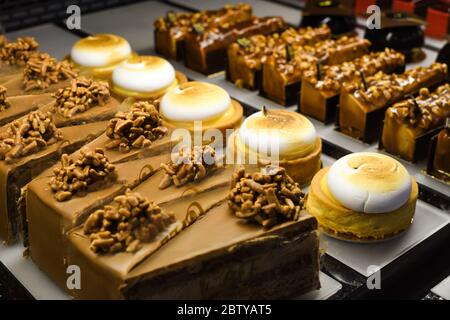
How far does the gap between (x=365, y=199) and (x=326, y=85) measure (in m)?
1.33

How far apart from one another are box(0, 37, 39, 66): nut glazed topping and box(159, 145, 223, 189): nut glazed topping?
5.56 ft

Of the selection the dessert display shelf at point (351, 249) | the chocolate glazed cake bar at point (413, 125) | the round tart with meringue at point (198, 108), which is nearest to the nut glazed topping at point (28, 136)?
the dessert display shelf at point (351, 249)

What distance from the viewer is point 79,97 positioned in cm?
361

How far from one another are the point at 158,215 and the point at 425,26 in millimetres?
3798

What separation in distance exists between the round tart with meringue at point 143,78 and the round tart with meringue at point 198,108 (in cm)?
31

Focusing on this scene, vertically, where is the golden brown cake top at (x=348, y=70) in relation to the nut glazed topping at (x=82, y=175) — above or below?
below

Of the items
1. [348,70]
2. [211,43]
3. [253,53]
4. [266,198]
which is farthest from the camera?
[211,43]

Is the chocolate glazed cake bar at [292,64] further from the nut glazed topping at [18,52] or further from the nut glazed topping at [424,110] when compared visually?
the nut glazed topping at [18,52]

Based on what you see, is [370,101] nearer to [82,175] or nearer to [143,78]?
[143,78]

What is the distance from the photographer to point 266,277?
2781 mm

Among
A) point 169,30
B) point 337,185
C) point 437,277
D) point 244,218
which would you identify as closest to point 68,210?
point 244,218

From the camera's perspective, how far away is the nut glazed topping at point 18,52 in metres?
4.25

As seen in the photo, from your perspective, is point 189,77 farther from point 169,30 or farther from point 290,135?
point 290,135

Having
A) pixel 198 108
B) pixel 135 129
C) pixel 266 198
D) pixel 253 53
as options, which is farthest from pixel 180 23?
pixel 266 198
